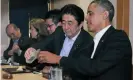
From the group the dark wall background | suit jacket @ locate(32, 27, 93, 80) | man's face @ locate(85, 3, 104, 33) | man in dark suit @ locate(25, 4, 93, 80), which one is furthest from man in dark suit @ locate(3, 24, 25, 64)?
man's face @ locate(85, 3, 104, 33)

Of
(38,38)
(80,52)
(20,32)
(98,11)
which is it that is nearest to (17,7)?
(20,32)

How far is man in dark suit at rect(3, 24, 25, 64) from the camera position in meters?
2.50

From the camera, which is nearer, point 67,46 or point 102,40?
point 102,40

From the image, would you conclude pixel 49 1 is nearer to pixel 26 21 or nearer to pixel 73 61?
pixel 26 21

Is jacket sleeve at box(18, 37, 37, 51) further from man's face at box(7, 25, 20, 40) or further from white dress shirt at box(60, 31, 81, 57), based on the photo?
white dress shirt at box(60, 31, 81, 57)

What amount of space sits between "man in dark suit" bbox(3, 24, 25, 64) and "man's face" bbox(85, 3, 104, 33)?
1.11 m

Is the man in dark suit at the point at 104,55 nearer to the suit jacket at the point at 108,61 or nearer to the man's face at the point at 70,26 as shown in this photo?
the suit jacket at the point at 108,61

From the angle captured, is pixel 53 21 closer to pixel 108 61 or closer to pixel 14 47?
pixel 14 47

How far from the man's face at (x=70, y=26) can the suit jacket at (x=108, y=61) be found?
476 millimetres

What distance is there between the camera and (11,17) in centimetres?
318

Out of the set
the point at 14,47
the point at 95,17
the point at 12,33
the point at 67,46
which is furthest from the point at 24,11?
the point at 95,17

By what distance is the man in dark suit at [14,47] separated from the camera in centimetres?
250

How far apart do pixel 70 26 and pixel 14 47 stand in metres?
0.93

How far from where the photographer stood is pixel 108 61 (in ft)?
4.32
